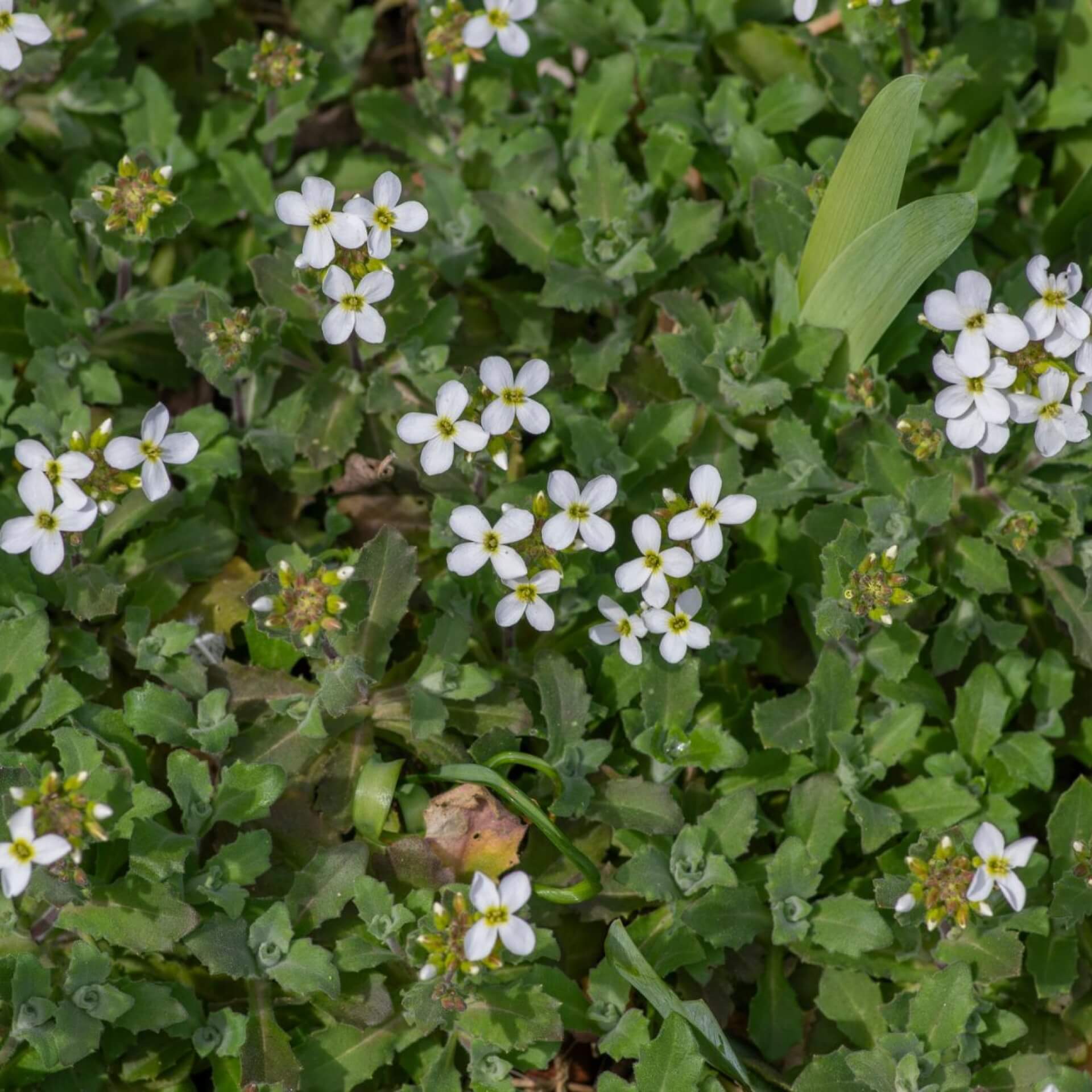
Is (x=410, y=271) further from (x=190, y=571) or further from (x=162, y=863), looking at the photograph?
(x=162, y=863)

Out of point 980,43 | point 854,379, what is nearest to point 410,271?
point 854,379

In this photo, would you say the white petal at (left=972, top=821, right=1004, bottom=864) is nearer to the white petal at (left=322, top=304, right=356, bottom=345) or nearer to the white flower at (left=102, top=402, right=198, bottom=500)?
the white petal at (left=322, top=304, right=356, bottom=345)

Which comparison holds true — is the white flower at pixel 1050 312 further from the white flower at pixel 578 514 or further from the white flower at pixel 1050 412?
the white flower at pixel 578 514

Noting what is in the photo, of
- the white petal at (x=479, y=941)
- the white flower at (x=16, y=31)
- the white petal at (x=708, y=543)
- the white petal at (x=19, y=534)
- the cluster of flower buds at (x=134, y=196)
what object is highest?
the white flower at (x=16, y=31)

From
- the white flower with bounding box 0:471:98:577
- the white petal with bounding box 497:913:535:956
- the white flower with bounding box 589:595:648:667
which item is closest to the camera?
the white petal with bounding box 497:913:535:956

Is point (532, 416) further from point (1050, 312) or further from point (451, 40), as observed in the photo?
point (451, 40)

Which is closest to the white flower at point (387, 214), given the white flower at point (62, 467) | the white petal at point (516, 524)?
the white petal at point (516, 524)

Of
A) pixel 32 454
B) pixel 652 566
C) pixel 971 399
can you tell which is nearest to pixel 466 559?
pixel 652 566

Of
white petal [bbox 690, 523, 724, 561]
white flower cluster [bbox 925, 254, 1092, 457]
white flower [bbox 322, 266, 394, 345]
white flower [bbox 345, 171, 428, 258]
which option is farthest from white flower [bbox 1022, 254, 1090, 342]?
white flower [bbox 322, 266, 394, 345]
